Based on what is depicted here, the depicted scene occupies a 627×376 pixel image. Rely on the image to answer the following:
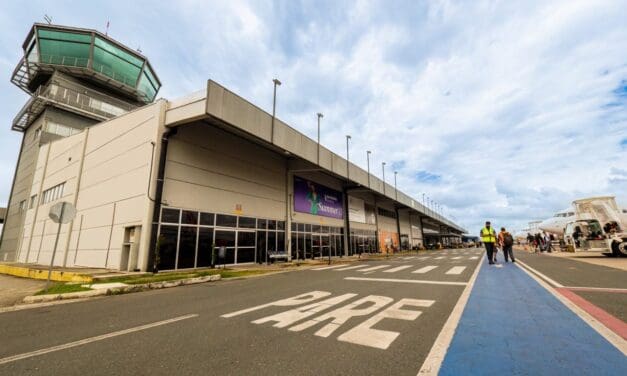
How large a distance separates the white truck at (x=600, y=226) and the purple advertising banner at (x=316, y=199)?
19962 mm

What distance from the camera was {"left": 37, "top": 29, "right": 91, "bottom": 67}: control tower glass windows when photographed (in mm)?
33188

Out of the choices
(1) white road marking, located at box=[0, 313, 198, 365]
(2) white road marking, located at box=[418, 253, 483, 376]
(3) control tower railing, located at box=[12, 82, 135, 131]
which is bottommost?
(1) white road marking, located at box=[0, 313, 198, 365]

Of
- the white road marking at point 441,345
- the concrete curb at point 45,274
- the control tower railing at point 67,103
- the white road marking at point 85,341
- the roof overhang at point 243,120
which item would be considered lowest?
the white road marking at point 85,341

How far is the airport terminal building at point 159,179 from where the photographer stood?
14.9 metres

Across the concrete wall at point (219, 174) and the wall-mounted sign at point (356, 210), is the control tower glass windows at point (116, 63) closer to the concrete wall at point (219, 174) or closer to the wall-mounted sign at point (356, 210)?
the concrete wall at point (219, 174)

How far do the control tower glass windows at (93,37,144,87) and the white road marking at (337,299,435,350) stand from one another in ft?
145

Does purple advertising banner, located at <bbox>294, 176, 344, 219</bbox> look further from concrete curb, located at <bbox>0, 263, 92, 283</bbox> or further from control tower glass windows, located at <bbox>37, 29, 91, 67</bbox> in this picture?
control tower glass windows, located at <bbox>37, 29, 91, 67</bbox>

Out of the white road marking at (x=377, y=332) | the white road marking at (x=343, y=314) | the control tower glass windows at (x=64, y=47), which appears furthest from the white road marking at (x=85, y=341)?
the control tower glass windows at (x=64, y=47)

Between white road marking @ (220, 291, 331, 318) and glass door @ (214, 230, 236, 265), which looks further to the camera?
glass door @ (214, 230, 236, 265)

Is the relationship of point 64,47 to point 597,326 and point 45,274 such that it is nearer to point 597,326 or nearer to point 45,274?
point 45,274

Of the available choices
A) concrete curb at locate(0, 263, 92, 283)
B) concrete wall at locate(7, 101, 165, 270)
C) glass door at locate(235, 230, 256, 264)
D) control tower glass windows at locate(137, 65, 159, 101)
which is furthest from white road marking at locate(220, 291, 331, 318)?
control tower glass windows at locate(137, 65, 159, 101)

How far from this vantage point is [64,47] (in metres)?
33.6

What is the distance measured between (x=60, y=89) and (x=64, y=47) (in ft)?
20.9

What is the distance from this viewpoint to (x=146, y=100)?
134ft
